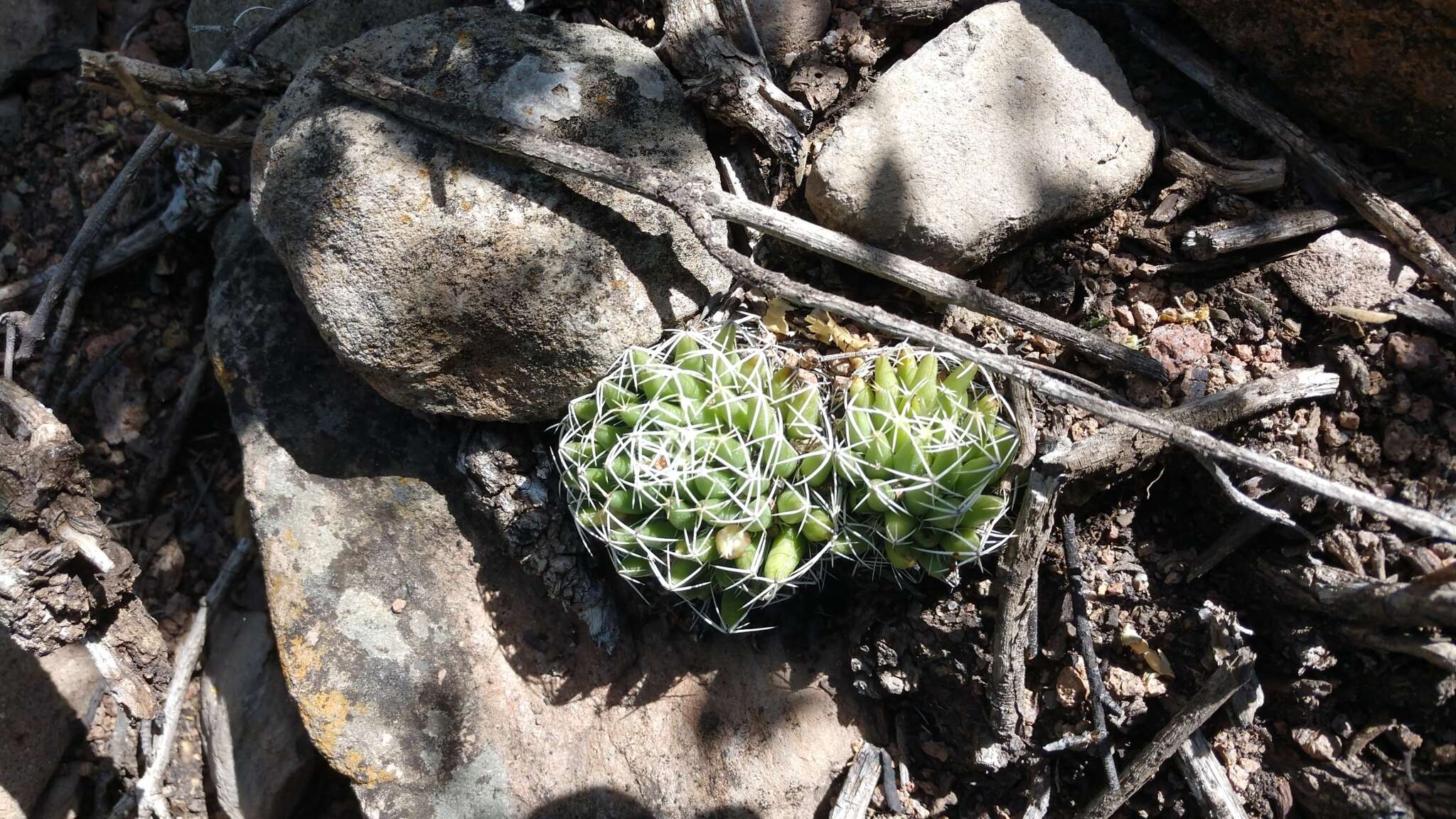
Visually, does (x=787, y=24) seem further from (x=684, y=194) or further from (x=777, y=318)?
(x=777, y=318)

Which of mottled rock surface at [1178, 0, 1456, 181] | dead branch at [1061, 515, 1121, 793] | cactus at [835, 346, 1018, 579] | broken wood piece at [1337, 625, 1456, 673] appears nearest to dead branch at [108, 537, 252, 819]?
cactus at [835, 346, 1018, 579]

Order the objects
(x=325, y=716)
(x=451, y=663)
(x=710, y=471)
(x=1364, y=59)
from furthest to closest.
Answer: (x=451, y=663)
(x=325, y=716)
(x=1364, y=59)
(x=710, y=471)

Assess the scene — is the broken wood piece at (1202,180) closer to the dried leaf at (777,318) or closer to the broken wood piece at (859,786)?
the dried leaf at (777,318)

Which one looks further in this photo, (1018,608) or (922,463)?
A: (1018,608)

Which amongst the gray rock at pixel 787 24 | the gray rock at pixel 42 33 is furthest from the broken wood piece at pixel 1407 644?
the gray rock at pixel 42 33

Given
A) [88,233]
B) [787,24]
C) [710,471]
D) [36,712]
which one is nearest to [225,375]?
[88,233]
